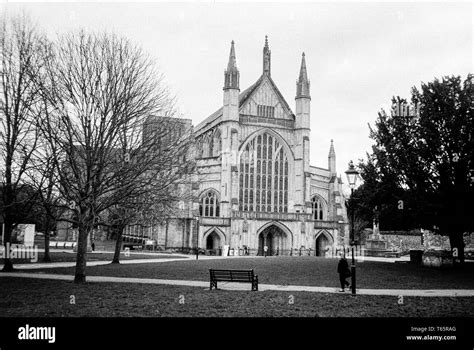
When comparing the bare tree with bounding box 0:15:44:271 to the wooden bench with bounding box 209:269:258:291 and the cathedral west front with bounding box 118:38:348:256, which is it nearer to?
the wooden bench with bounding box 209:269:258:291

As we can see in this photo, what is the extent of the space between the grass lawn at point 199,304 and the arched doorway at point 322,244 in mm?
43509

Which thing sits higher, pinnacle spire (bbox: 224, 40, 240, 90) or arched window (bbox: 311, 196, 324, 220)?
pinnacle spire (bbox: 224, 40, 240, 90)

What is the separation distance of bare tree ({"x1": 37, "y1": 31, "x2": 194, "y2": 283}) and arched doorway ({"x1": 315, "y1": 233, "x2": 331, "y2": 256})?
41.7 metres

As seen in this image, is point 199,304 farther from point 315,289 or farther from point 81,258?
point 81,258

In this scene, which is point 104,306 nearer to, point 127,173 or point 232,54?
point 127,173

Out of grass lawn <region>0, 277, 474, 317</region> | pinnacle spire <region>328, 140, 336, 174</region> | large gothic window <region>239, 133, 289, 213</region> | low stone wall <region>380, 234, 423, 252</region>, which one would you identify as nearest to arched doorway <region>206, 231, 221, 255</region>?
large gothic window <region>239, 133, 289, 213</region>

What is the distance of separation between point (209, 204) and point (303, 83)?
1971 cm

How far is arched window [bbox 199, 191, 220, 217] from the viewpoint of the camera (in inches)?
2155

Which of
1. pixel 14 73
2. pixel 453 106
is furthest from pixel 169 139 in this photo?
pixel 453 106

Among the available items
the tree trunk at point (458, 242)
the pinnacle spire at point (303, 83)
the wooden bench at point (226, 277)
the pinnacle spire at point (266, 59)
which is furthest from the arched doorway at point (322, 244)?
the wooden bench at point (226, 277)

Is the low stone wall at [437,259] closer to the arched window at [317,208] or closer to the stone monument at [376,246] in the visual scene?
the stone monument at [376,246]

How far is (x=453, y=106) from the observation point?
2436cm

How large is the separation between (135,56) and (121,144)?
141 inches

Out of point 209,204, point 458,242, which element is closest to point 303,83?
point 209,204
